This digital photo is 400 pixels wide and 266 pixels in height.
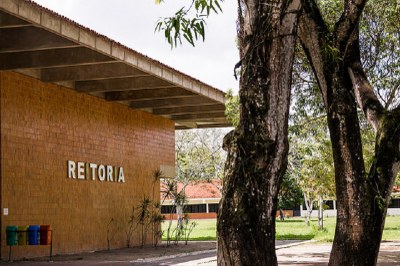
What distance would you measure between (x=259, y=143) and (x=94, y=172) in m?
15.9

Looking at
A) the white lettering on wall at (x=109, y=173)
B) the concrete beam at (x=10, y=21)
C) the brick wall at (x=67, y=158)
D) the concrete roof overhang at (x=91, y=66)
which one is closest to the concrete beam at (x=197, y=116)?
the concrete roof overhang at (x=91, y=66)

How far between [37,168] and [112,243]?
14.8ft

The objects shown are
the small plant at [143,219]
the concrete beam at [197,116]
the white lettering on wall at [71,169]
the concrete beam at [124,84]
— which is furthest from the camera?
the concrete beam at [197,116]

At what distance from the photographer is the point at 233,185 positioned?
495 centimetres

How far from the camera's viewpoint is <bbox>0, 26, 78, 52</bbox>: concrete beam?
49.3 ft

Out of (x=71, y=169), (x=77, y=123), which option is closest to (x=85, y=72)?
(x=77, y=123)

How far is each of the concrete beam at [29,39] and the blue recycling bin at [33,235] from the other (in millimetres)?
3943

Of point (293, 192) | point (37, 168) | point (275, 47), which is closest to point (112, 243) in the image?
point (37, 168)

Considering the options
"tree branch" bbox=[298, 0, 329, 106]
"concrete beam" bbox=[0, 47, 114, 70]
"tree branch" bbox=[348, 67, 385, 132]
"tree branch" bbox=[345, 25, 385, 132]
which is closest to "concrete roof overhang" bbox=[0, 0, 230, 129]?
"concrete beam" bbox=[0, 47, 114, 70]

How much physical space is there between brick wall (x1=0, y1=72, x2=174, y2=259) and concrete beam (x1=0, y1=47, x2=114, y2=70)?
0.41 meters

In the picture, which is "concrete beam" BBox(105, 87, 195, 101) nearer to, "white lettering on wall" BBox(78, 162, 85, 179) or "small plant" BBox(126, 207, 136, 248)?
"white lettering on wall" BBox(78, 162, 85, 179)

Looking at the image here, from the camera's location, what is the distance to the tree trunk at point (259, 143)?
15.9 ft

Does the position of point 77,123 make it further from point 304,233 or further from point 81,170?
point 304,233

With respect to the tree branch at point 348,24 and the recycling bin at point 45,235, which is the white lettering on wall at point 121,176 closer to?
the recycling bin at point 45,235
